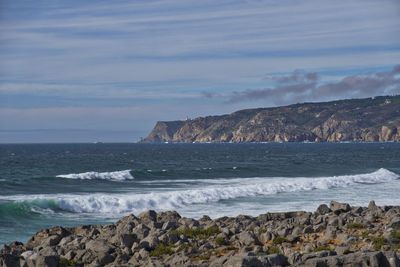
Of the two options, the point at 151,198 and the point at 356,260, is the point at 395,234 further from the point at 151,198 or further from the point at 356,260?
the point at 151,198

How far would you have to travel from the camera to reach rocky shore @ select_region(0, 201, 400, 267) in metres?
11.5

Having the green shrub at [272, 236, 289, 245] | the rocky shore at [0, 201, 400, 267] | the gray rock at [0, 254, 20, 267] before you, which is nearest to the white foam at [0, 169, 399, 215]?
the rocky shore at [0, 201, 400, 267]

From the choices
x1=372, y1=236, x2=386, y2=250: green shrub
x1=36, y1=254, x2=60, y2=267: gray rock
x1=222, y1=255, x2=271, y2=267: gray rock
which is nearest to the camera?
x1=222, y1=255, x2=271, y2=267: gray rock

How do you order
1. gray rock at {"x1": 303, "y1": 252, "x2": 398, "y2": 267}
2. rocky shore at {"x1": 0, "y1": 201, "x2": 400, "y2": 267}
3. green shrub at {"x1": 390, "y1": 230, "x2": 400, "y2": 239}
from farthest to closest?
green shrub at {"x1": 390, "y1": 230, "x2": 400, "y2": 239}
rocky shore at {"x1": 0, "y1": 201, "x2": 400, "y2": 267}
gray rock at {"x1": 303, "y1": 252, "x2": 398, "y2": 267}

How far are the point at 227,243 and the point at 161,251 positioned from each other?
1.56 m

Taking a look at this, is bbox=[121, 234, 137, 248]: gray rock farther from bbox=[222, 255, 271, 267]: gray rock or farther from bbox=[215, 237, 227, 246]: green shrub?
bbox=[222, 255, 271, 267]: gray rock

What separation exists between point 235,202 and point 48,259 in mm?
18673

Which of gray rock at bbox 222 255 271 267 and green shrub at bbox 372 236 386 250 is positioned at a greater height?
gray rock at bbox 222 255 271 267

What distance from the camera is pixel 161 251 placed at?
13.8 metres

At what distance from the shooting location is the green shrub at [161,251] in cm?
1362

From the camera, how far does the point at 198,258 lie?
1302cm

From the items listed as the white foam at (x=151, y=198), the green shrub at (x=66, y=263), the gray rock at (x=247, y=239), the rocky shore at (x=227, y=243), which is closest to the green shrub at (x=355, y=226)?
the rocky shore at (x=227, y=243)

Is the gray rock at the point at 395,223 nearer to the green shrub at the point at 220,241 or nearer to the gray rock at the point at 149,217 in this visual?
the green shrub at the point at 220,241

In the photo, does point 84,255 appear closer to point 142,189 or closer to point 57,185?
point 142,189
